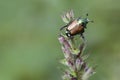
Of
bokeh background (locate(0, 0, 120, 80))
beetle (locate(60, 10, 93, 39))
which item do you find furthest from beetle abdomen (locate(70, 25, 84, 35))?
bokeh background (locate(0, 0, 120, 80))

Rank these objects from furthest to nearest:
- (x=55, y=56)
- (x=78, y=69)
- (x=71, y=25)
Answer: (x=55, y=56), (x=71, y=25), (x=78, y=69)

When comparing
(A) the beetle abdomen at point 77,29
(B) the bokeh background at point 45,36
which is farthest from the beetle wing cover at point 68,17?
(B) the bokeh background at point 45,36

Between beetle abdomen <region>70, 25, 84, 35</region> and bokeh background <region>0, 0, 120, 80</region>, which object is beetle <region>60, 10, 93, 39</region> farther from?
bokeh background <region>0, 0, 120, 80</region>

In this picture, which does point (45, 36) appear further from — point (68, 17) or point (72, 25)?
point (68, 17)

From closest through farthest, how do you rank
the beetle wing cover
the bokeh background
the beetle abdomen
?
the beetle wing cover → the beetle abdomen → the bokeh background

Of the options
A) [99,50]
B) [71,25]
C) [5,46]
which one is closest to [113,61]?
[99,50]

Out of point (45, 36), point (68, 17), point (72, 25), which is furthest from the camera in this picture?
point (45, 36)

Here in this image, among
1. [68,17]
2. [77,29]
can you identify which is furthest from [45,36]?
[68,17]

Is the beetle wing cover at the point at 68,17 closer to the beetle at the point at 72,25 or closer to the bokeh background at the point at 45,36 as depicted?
the beetle at the point at 72,25

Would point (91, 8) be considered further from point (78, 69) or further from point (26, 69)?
point (78, 69)
